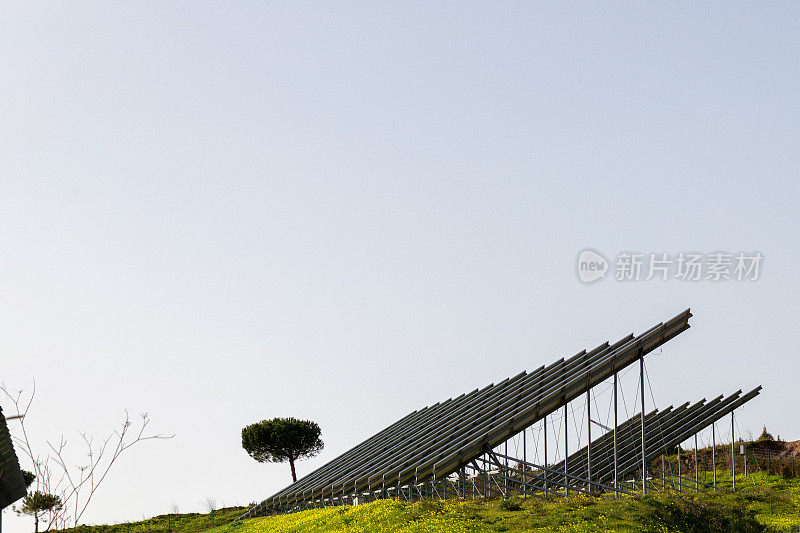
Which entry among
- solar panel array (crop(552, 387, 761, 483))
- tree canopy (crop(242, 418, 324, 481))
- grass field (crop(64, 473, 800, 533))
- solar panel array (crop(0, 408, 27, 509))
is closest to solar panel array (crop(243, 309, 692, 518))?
grass field (crop(64, 473, 800, 533))

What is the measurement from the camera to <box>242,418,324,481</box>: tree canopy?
59.9 m

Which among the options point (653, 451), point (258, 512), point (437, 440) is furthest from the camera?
point (258, 512)

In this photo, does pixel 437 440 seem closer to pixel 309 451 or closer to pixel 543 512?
pixel 543 512

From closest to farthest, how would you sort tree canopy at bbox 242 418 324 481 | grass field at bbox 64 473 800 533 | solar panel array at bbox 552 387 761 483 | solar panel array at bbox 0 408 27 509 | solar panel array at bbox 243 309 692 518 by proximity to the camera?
solar panel array at bbox 0 408 27 509, grass field at bbox 64 473 800 533, solar panel array at bbox 243 309 692 518, solar panel array at bbox 552 387 761 483, tree canopy at bbox 242 418 324 481

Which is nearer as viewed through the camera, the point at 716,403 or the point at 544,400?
the point at 544,400

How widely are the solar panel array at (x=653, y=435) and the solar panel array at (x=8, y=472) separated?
21209 mm

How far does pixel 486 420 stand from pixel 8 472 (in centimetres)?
1395

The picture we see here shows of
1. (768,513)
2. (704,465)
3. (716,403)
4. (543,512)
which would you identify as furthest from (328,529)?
(704,465)

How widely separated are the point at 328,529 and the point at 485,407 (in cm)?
951

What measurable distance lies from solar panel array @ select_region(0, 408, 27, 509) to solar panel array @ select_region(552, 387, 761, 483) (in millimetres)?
21209

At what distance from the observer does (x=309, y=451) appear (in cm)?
6103

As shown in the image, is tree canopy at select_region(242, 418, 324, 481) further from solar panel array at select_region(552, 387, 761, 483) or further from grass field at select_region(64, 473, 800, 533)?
grass field at select_region(64, 473, 800, 533)

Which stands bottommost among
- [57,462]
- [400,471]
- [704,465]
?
[704,465]

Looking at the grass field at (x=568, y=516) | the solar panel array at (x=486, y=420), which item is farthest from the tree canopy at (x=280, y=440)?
the grass field at (x=568, y=516)
